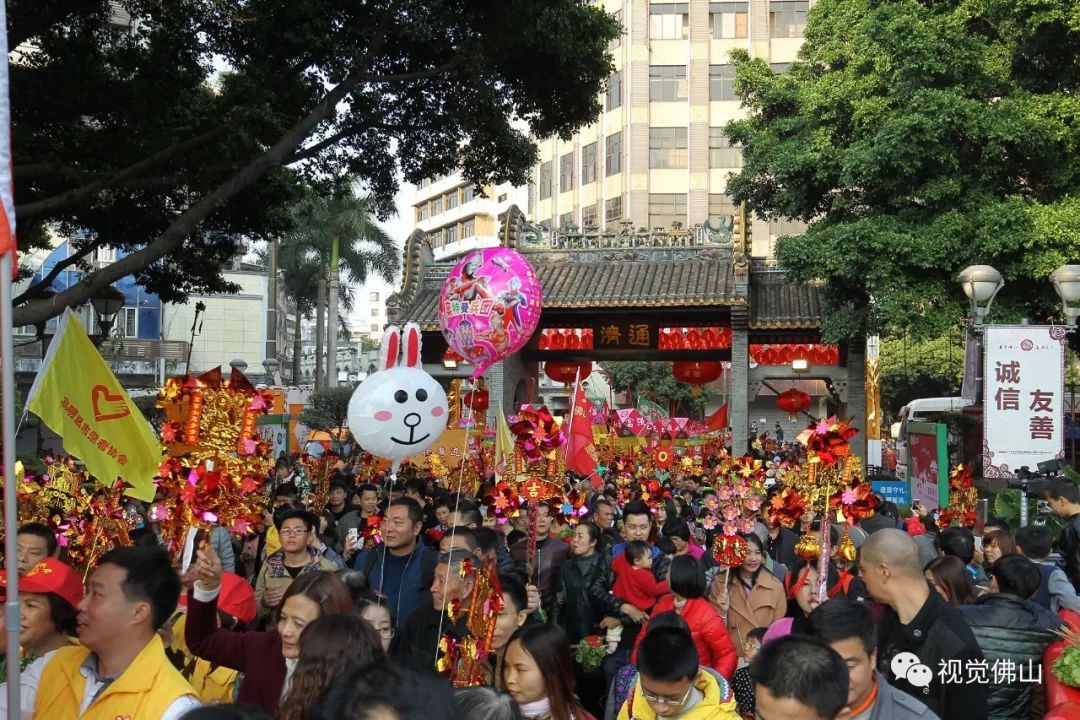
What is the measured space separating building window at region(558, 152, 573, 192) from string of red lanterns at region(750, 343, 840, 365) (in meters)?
28.2

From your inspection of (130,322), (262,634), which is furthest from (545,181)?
(262,634)

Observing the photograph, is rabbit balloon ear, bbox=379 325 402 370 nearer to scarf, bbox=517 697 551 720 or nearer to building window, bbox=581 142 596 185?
scarf, bbox=517 697 551 720

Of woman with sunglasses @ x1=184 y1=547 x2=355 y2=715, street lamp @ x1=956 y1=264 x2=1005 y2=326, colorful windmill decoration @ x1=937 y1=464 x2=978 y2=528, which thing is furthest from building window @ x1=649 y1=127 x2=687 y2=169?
woman with sunglasses @ x1=184 y1=547 x2=355 y2=715

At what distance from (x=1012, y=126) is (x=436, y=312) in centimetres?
1130

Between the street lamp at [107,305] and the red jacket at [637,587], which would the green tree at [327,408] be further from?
the red jacket at [637,587]

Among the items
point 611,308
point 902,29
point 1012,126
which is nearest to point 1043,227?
point 1012,126

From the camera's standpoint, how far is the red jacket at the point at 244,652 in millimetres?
3979

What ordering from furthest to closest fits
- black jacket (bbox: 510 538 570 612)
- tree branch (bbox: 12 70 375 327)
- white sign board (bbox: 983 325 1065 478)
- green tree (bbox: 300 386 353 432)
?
green tree (bbox: 300 386 353 432), white sign board (bbox: 983 325 1065 478), tree branch (bbox: 12 70 375 327), black jacket (bbox: 510 538 570 612)

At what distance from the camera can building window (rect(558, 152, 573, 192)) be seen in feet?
156

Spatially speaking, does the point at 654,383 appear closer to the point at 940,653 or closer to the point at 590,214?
the point at 590,214

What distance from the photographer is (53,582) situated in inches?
158

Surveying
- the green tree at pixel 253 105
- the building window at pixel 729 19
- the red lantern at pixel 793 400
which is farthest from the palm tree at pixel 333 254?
the green tree at pixel 253 105

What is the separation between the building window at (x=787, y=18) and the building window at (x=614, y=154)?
284 inches

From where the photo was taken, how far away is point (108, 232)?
438 inches
